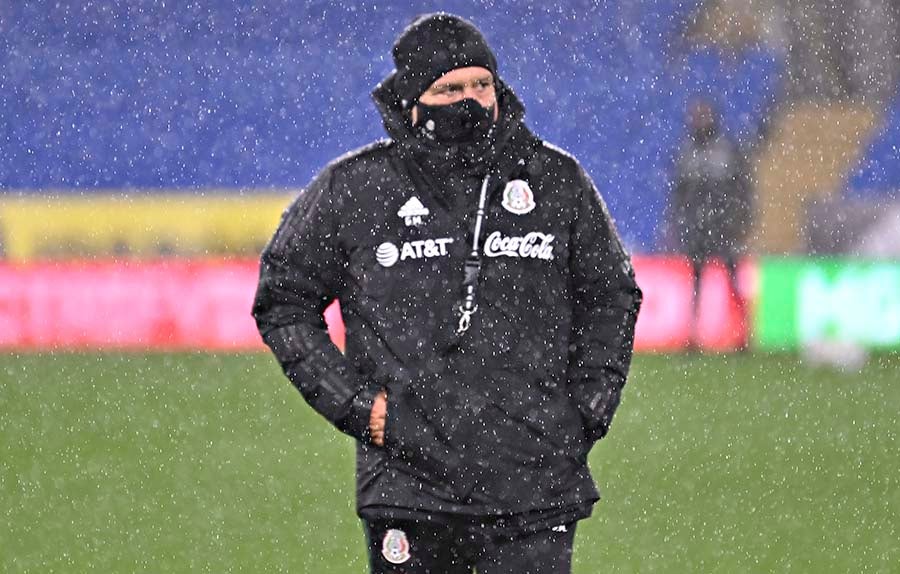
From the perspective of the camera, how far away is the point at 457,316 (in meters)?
3.80

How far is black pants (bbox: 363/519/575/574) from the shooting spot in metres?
3.87

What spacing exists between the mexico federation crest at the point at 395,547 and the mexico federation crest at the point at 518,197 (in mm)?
728

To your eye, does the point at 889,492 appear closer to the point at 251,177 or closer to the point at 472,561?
the point at 472,561

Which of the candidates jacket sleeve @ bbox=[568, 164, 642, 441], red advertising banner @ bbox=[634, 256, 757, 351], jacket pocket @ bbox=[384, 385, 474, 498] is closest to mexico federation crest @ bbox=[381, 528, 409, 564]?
jacket pocket @ bbox=[384, 385, 474, 498]

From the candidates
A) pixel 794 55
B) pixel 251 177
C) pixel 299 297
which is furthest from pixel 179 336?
pixel 299 297

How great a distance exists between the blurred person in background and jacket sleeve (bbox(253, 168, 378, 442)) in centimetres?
1044

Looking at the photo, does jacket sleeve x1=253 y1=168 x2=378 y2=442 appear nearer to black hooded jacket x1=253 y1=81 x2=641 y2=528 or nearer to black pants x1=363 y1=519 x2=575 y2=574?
black hooded jacket x1=253 y1=81 x2=641 y2=528

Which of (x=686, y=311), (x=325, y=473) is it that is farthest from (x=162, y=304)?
(x=325, y=473)

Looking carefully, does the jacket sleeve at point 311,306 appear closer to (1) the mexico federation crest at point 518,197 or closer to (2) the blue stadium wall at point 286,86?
(1) the mexico federation crest at point 518,197

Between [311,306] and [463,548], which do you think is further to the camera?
[311,306]

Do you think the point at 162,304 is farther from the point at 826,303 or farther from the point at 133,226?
the point at 826,303

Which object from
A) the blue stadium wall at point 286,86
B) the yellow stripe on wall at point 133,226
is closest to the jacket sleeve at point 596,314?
the yellow stripe on wall at point 133,226

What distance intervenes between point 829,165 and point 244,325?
739 centimetres

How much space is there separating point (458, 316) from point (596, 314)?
0.36 meters
